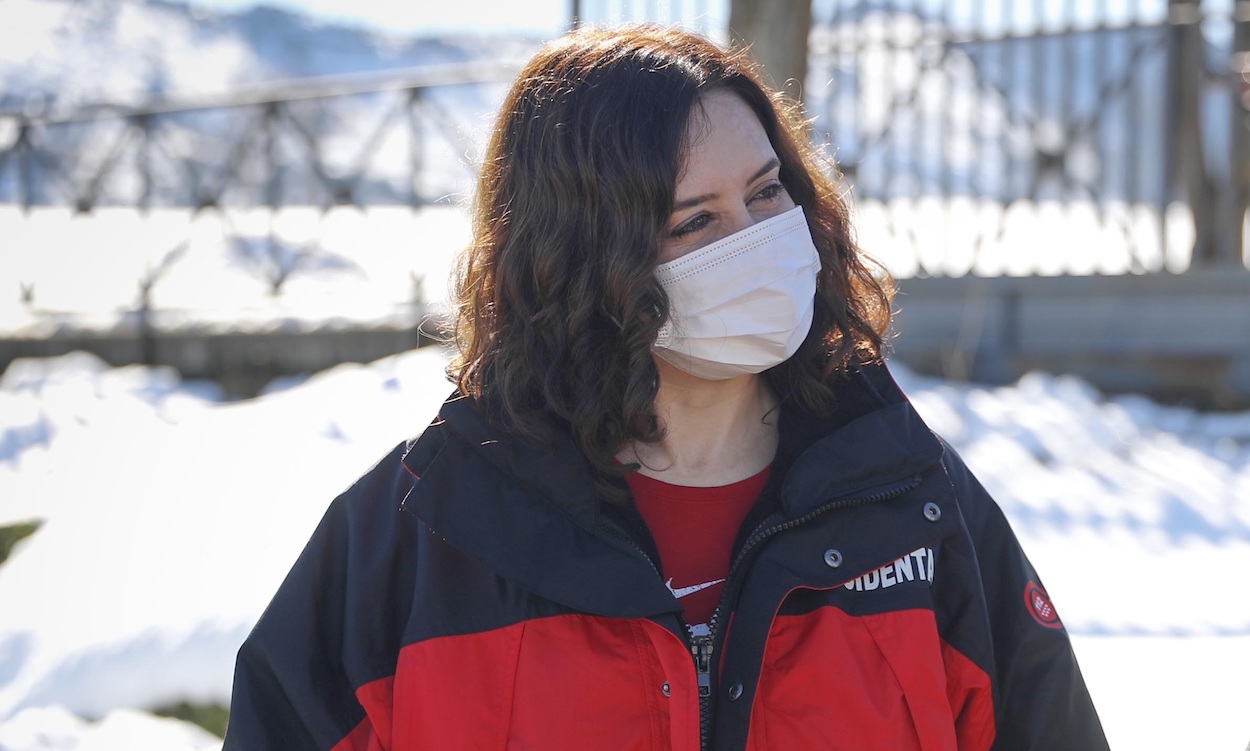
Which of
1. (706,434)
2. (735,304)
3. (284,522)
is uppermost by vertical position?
(735,304)

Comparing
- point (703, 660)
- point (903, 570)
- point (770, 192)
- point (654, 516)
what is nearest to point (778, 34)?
point (770, 192)

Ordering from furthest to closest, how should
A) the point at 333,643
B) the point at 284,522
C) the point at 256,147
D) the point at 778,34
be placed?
the point at 256,147
the point at 778,34
the point at 284,522
the point at 333,643

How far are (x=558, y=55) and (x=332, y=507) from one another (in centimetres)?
75

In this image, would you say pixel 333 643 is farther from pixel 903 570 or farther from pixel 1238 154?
pixel 1238 154

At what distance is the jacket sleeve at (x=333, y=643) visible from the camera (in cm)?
177

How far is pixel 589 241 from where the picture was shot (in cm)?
193

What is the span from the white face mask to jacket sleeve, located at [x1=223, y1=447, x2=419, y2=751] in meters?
0.47

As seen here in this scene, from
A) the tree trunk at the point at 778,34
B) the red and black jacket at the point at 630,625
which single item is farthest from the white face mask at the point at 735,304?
the tree trunk at the point at 778,34

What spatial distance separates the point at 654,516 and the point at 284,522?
2.52 metres

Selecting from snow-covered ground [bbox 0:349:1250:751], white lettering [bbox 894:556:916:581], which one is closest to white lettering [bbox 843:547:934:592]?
white lettering [bbox 894:556:916:581]

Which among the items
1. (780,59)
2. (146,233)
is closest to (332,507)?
(780,59)

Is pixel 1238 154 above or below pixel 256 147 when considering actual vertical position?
above

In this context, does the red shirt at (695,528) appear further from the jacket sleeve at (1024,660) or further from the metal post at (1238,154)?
the metal post at (1238,154)

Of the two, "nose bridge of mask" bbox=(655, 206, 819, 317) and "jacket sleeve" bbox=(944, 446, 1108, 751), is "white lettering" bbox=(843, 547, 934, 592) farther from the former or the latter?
"nose bridge of mask" bbox=(655, 206, 819, 317)
